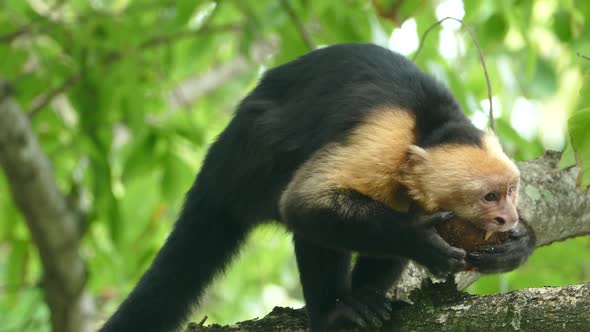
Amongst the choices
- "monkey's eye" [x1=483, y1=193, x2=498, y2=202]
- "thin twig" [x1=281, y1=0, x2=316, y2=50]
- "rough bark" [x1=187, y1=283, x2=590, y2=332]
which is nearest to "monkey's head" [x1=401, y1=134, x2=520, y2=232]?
"monkey's eye" [x1=483, y1=193, x2=498, y2=202]

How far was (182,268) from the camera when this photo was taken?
145 inches

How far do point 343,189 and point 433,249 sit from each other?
471mm

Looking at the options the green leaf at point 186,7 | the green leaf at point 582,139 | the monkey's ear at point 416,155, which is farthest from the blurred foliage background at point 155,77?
the green leaf at point 582,139

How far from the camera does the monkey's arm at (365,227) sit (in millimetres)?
2783

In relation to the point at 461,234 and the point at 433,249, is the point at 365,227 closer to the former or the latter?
the point at 433,249

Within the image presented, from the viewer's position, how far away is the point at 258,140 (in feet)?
11.4

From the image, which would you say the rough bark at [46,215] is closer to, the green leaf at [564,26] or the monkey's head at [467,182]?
the monkey's head at [467,182]

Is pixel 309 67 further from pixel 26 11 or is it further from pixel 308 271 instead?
pixel 26 11

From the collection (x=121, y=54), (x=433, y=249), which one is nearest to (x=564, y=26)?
(x=433, y=249)

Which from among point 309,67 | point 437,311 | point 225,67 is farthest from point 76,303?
point 225,67

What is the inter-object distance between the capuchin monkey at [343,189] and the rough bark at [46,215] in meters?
1.00

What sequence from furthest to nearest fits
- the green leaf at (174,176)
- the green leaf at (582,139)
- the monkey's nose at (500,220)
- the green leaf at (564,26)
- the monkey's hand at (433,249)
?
1. the green leaf at (174,176)
2. the green leaf at (564,26)
3. the monkey's nose at (500,220)
4. the monkey's hand at (433,249)
5. the green leaf at (582,139)

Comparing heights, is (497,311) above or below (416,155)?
below

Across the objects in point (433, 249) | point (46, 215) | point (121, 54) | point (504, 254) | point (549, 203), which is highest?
point (121, 54)
